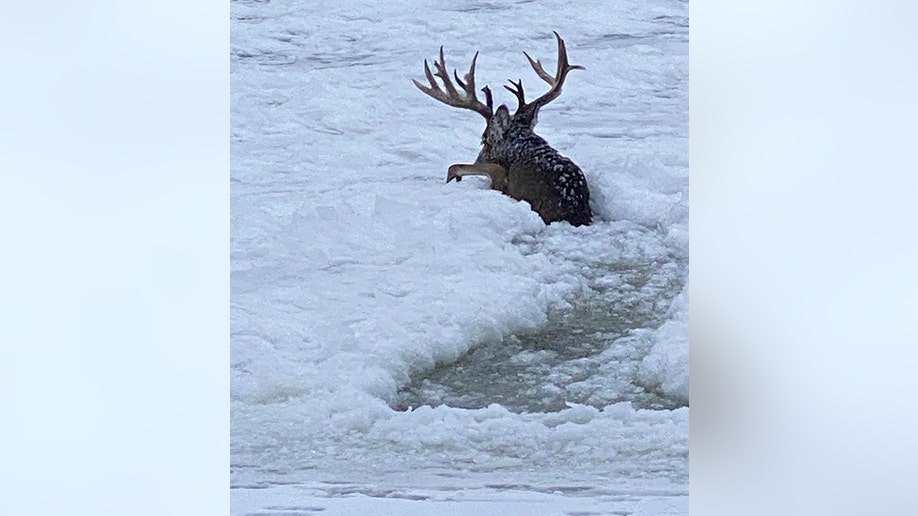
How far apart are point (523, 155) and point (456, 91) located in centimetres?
27

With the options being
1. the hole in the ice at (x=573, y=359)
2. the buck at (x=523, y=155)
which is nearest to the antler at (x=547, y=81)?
the buck at (x=523, y=155)

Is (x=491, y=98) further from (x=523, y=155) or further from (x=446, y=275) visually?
(x=446, y=275)

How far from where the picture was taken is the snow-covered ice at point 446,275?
2404mm

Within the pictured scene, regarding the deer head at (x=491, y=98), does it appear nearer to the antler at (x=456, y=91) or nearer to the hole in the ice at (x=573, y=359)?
the antler at (x=456, y=91)

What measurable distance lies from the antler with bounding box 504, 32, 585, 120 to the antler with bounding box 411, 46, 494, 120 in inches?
3.2

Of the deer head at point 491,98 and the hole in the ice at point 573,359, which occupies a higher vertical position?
the deer head at point 491,98

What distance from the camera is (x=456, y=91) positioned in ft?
8.07

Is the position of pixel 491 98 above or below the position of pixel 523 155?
above

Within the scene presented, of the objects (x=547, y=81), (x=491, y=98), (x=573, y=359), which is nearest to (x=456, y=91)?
(x=491, y=98)

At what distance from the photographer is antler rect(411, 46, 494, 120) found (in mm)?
2453

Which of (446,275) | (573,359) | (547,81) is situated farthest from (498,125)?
(573,359)

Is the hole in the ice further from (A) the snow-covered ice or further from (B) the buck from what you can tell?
(B) the buck

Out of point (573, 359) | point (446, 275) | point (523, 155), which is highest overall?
point (523, 155)

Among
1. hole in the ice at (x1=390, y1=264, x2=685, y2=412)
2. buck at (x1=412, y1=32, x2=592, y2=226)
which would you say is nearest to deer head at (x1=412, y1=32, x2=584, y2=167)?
buck at (x1=412, y1=32, x2=592, y2=226)
